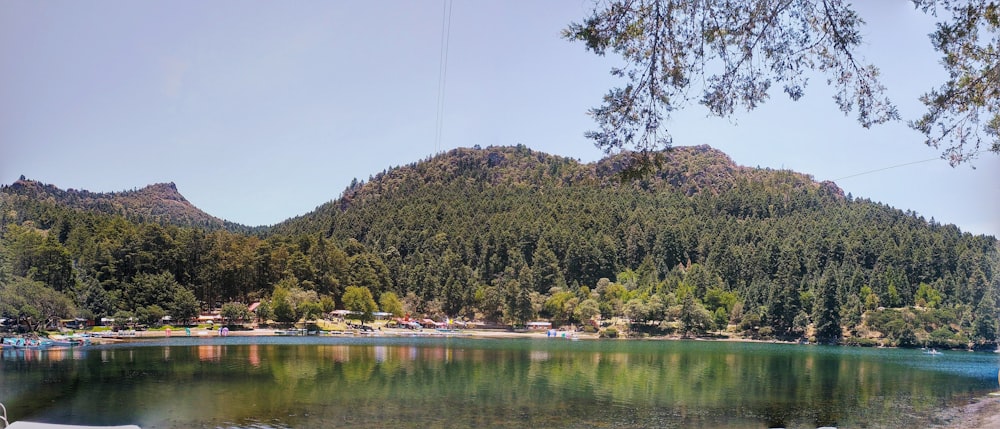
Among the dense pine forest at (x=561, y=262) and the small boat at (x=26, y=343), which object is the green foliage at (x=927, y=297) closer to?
the dense pine forest at (x=561, y=262)

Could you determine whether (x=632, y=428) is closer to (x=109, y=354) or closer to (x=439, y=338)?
(x=109, y=354)

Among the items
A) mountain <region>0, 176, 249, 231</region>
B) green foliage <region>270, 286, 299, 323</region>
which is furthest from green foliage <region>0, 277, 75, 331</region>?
mountain <region>0, 176, 249, 231</region>

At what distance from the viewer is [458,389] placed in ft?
70.5

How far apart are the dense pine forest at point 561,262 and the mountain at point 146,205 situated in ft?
2.53

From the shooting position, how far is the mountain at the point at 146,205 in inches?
2665

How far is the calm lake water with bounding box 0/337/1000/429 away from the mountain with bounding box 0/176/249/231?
3524 cm

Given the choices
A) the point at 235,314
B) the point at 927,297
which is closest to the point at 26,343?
the point at 235,314

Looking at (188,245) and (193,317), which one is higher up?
(188,245)

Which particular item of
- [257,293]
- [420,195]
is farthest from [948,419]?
[420,195]

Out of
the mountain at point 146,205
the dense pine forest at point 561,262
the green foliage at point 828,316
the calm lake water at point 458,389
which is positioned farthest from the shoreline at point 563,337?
the mountain at point 146,205

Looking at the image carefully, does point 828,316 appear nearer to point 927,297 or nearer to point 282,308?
point 927,297

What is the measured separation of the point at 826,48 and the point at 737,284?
240ft

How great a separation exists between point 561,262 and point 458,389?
61924 millimetres

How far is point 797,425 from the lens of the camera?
1659 centimetres
